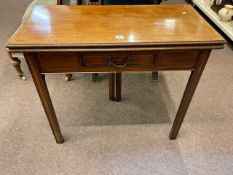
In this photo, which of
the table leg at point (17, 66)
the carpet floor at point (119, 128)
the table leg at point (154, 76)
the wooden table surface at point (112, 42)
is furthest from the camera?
the table leg at point (154, 76)

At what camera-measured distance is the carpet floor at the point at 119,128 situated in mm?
1268

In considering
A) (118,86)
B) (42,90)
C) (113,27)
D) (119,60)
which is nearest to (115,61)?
(119,60)

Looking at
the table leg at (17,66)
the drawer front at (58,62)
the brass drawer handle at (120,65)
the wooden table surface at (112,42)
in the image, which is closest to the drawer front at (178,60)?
the wooden table surface at (112,42)

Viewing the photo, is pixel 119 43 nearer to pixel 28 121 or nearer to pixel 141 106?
pixel 141 106

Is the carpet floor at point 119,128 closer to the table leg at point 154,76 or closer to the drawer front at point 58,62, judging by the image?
the table leg at point 154,76

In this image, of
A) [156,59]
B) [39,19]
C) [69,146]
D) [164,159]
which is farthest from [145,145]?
[39,19]

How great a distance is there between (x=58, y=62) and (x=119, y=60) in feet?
0.86

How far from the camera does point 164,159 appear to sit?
4.25ft

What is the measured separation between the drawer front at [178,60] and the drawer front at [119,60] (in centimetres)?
4

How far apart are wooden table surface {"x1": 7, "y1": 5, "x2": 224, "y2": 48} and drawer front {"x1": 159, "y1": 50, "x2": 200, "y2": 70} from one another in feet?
0.22

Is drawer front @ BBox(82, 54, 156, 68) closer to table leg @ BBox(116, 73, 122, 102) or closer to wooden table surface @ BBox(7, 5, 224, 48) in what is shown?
wooden table surface @ BBox(7, 5, 224, 48)

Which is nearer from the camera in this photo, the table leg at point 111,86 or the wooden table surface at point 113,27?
the wooden table surface at point 113,27

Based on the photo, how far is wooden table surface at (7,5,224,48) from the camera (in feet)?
2.93

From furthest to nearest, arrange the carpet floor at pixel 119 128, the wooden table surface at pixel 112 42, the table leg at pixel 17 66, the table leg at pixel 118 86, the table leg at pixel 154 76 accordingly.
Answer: the table leg at pixel 154 76, the table leg at pixel 17 66, the table leg at pixel 118 86, the carpet floor at pixel 119 128, the wooden table surface at pixel 112 42
